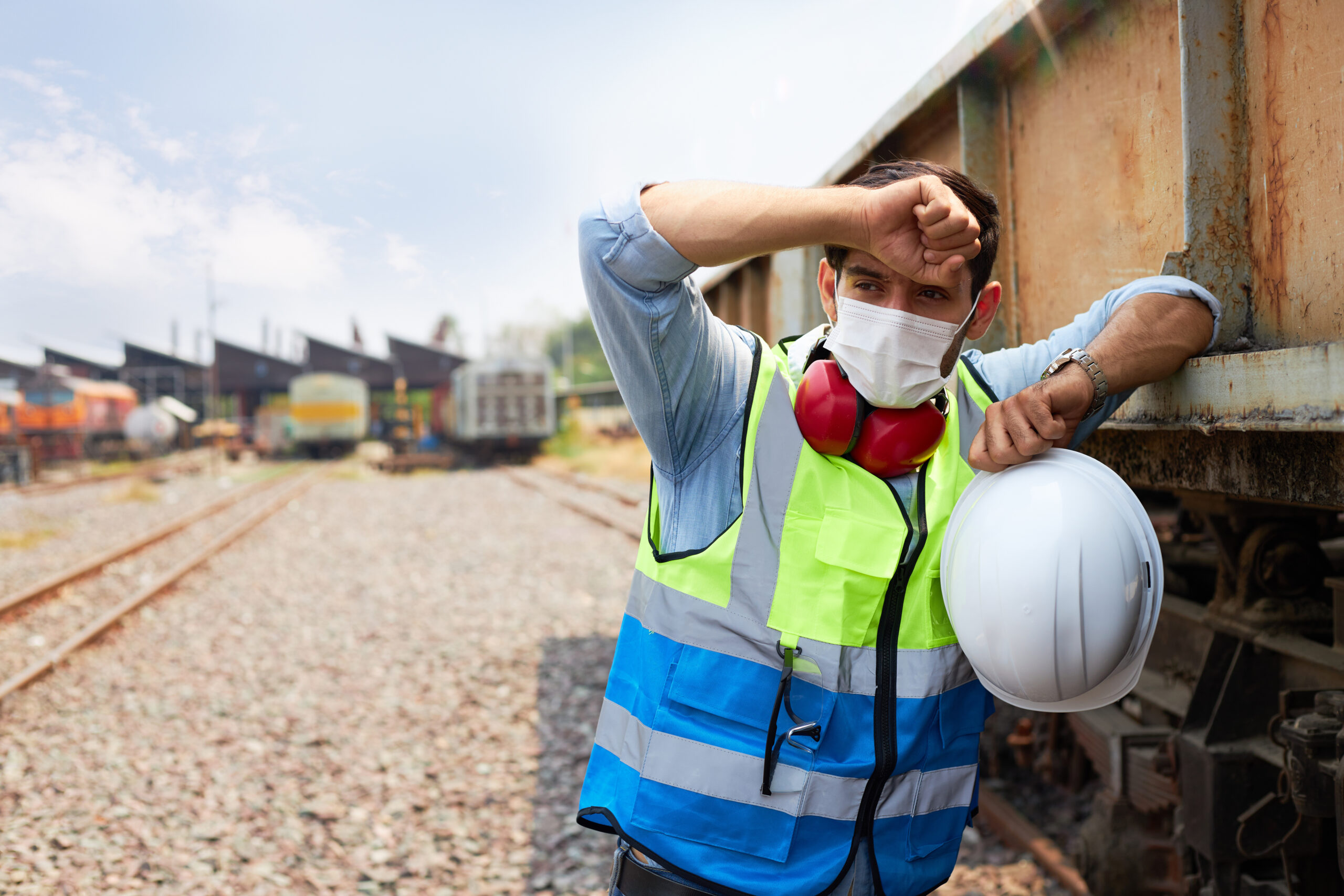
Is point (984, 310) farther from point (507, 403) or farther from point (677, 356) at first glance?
point (507, 403)

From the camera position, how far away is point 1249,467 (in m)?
1.67

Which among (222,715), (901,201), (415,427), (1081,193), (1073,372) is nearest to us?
(901,201)

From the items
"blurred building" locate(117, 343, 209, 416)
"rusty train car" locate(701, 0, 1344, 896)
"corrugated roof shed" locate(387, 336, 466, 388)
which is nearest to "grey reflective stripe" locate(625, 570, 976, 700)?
"rusty train car" locate(701, 0, 1344, 896)

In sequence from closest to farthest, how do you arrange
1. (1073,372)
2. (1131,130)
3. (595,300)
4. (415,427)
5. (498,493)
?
1. (595,300)
2. (1073,372)
3. (1131,130)
4. (498,493)
5. (415,427)

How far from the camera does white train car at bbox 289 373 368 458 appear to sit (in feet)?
105

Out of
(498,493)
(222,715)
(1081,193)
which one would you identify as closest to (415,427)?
(498,493)

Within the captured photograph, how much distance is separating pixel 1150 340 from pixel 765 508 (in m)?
0.81

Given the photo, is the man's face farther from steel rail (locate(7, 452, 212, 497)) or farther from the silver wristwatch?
steel rail (locate(7, 452, 212, 497))

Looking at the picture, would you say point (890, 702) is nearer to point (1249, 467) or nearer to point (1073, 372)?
point (1073, 372)

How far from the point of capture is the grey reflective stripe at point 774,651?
4.92ft

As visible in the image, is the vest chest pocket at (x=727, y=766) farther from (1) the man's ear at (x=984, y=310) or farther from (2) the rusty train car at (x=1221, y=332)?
(2) the rusty train car at (x=1221, y=332)

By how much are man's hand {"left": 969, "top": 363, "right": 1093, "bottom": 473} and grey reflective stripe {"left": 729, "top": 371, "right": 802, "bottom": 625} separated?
0.38 meters

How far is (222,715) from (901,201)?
562 cm

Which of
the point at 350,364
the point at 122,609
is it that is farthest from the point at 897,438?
the point at 350,364
